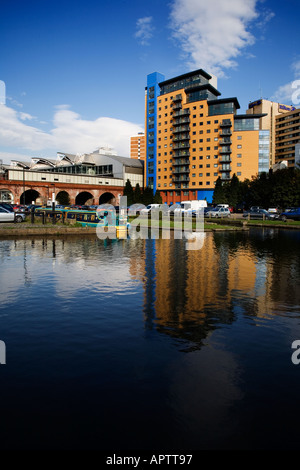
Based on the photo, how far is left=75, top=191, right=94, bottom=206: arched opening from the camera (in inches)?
3055

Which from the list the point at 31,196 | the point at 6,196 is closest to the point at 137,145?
the point at 31,196

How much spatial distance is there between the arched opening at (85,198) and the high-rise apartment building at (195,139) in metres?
18.6

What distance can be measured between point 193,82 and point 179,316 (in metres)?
85.1

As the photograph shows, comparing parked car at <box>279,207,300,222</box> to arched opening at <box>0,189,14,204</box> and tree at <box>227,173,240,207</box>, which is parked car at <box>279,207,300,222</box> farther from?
arched opening at <box>0,189,14,204</box>

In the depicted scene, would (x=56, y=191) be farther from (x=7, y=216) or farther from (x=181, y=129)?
(x=7, y=216)

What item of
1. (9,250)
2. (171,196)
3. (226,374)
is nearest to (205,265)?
(226,374)

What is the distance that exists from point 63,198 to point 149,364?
67147 millimetres

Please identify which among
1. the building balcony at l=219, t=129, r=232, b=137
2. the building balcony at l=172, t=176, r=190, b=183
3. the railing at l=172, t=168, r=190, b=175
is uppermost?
the building balcony at l=219, t=129, r=232, b=137

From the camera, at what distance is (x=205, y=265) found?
1254 cm

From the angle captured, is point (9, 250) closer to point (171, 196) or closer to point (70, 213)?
point (70, 213)

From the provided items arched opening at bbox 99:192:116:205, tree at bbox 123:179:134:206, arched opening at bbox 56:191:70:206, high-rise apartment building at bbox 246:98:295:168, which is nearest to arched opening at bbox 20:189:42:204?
arched opening at bbox 56:191:70:206

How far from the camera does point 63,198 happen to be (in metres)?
68.4

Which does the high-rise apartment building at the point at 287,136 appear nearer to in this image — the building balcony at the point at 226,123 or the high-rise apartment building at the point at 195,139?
the high-rise apartment building at the point at 195,139

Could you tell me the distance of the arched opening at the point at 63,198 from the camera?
2680 inches
